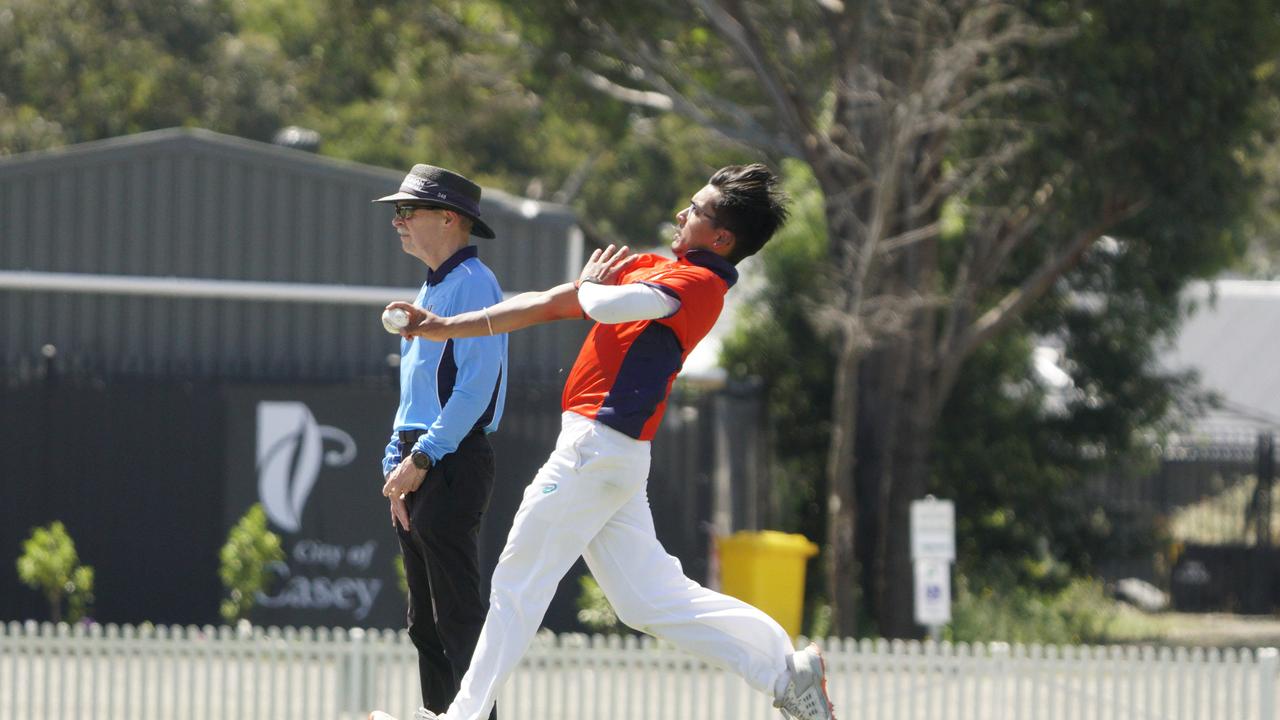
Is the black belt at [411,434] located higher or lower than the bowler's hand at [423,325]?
lower

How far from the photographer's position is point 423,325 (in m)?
4.58

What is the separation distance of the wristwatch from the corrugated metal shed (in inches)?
331

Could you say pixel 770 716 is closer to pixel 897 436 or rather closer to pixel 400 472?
pixel 400 472

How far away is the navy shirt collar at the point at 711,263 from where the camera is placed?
4941 mm

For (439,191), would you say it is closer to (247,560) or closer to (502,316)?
(502,316)

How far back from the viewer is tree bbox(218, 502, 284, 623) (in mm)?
12500

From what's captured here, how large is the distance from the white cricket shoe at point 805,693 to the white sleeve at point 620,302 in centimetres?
111

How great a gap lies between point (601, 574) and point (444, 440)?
1.98 ft

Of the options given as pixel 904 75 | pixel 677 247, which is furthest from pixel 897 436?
pixel 677 247

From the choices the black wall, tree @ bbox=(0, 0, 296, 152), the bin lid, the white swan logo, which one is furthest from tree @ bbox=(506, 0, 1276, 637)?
tree @ bbox=(0, 0, 296, 152)

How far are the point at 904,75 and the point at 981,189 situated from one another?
1.23 meters

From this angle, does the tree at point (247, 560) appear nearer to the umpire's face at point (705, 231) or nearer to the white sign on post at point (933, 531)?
the white sign on post at point (933, 531)

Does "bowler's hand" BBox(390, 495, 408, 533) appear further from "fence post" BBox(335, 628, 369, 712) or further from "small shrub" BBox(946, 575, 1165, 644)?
"small shrub" BBox(946, 575, 1165, 644)

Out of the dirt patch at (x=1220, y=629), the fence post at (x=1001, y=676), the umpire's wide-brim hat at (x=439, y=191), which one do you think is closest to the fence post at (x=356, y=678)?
the fence post at (x=1001, y=676)
